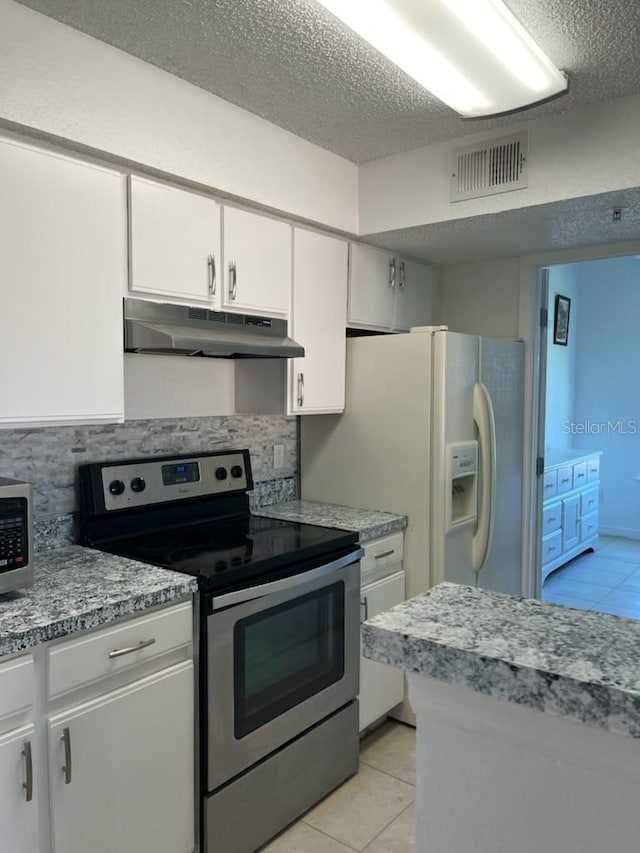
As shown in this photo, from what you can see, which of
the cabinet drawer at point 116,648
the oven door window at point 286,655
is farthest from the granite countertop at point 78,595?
the oven door window at point 286,655

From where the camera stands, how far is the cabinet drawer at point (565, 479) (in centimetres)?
482

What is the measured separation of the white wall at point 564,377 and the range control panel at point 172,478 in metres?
3.62

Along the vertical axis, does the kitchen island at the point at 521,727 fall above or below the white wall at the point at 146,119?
below

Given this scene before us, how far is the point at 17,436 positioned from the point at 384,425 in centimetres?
148

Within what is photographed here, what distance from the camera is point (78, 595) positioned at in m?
1.71

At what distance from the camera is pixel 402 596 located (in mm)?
2857

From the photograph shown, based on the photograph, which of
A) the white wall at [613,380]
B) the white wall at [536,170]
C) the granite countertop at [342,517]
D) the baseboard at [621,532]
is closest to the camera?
the white wall at [536,170]

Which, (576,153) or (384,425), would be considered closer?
(576,153)

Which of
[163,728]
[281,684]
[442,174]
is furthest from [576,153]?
[163,728]

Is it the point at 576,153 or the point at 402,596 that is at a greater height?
the point at 576,153

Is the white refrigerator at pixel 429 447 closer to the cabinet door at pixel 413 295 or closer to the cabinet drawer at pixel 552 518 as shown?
the cabinet door at pixel 413 295

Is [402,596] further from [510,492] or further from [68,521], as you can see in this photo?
[68,521]

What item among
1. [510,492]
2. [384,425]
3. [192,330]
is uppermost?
[192,330]

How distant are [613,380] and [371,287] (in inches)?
146
